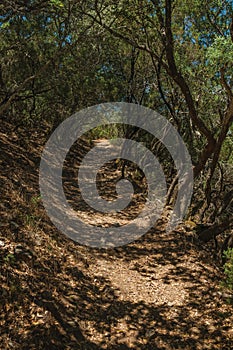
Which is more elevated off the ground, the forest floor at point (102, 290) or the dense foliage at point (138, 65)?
the dense foliage at point (138, 65)

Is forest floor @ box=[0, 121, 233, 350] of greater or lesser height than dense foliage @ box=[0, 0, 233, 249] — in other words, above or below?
below

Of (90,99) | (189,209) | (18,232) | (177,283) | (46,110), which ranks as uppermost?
(90,99)

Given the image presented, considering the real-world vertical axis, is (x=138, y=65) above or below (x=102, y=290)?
above

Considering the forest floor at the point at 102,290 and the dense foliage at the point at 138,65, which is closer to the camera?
the forest floor at the point at 102,290

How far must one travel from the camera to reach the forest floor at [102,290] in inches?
218

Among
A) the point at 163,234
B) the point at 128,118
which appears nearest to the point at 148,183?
the point at 128,118

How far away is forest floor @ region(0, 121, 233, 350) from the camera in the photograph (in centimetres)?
554

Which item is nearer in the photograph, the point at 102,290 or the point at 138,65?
the point at 102,290

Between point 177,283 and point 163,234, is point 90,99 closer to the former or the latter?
point 163,234

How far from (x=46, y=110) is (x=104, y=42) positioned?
18.5 ft

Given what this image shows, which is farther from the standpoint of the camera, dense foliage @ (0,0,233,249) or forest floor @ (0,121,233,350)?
dense foliage @ (0,0,233,249)

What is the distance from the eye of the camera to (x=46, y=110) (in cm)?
1680

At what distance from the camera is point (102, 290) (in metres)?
6.92

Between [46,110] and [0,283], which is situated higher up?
[46,110]
